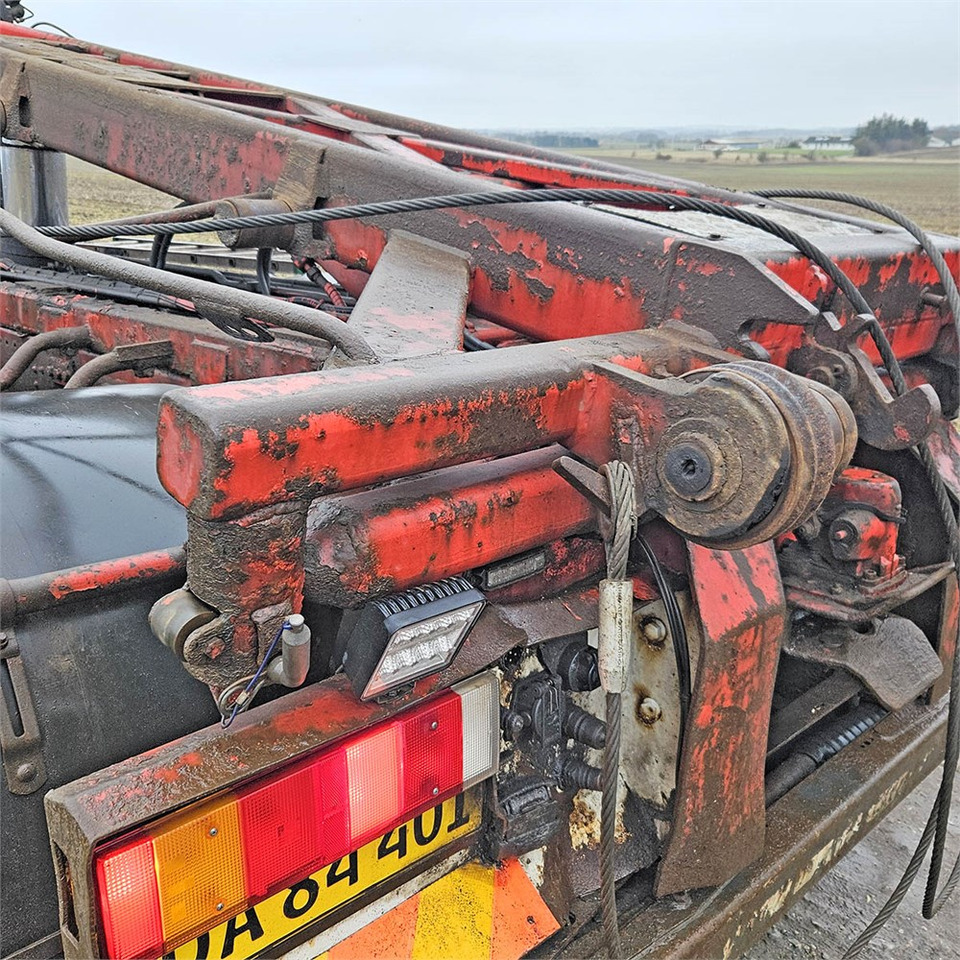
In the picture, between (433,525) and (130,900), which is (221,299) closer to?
(433,525)

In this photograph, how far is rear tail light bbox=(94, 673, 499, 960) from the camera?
1124 millimetres

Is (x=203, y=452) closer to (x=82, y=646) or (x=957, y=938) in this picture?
(x=82, y=646)

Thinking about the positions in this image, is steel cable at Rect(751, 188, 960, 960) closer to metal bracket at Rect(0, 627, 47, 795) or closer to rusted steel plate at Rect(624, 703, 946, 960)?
rusted steel plate at Rect(624, 703, 946, 960)

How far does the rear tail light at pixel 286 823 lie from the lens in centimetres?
112

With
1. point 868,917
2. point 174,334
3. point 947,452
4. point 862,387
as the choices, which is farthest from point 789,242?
point 868,917

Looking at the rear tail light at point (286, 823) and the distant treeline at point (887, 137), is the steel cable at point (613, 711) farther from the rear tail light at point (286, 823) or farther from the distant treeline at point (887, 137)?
the distant treeline at point (887, 137)

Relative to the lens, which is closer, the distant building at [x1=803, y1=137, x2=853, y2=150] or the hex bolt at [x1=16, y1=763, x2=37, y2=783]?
the hex bolt at [x1=16, y1=763, x2=37, y2=783]

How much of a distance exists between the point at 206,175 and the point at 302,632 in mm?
1444

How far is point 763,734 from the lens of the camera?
1637mm

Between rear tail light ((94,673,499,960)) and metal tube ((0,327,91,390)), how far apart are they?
1.44 metres

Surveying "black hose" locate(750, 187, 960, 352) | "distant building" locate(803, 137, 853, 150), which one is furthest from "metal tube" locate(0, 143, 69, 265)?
"distant building" locate(803, 137, 853, 150)

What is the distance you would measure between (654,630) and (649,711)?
5.6 inches

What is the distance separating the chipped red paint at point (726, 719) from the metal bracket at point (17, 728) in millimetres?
924

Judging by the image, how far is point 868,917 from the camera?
95.7 inches
